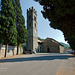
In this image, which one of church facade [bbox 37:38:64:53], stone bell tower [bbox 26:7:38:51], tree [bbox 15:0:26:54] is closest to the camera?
tree [bbox 15:0:26:54]

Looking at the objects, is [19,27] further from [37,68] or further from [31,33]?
[37,68]

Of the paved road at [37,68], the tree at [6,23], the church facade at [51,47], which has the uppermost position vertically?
the tree at [6,23]

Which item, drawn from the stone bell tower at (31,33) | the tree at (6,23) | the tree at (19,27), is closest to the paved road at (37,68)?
the tree at (6,23)

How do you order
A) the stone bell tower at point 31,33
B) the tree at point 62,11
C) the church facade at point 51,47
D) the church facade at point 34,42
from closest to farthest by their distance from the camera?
the tree at point 62,11 < the stone bell tower at point 31,33 < the church facade at point 34,42 < the church facade at point 51,47

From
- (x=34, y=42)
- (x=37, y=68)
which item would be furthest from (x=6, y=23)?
(x=34, y=42)

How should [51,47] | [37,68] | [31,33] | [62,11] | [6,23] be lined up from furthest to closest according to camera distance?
1. [51,47]
2. [31,33]
3. [6,23]
4. [37,68]
5. [62,11]

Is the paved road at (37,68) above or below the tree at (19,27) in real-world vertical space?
below

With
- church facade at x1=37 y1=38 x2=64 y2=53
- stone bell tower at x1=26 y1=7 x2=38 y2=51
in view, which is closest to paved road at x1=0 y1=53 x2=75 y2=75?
stone bell tower at x1=26 y1=7 x2=38 y2=51

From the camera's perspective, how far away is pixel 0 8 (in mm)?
17750

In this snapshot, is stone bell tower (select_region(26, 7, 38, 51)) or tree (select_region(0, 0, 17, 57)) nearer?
tree (select_region(0, 0, 17, 57))

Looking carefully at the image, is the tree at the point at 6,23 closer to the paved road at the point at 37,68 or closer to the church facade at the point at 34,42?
the paved road at the point at 37,68

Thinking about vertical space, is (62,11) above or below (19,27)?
below

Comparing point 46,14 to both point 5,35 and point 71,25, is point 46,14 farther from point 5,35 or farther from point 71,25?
point 5,35

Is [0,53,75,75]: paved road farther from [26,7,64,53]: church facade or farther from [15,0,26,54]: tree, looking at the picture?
[26,7,64,53]: church facade
